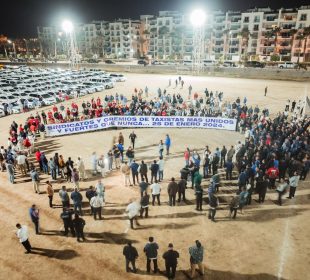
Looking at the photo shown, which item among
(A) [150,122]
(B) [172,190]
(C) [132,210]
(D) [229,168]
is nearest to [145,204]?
(C) [132,210]

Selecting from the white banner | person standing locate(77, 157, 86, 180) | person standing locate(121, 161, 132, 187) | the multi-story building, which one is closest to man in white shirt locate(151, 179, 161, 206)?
person standing locate(121, 161, 132, 187)

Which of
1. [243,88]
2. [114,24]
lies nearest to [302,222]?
[243,88]

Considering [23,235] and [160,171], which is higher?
[160,171]

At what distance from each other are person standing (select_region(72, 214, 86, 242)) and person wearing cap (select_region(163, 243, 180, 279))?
3502 mm

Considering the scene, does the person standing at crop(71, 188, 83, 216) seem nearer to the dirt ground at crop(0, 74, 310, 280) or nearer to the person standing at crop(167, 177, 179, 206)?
the dirt ground at crop(0, 74, 310, 280)

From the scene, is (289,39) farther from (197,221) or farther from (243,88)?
(197,221)

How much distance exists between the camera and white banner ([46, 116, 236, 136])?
23722mm

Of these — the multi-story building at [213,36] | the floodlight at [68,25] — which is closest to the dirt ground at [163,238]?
the floodlight at [68,25]

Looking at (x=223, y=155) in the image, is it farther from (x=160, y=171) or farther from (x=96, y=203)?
(x=96, y=203)

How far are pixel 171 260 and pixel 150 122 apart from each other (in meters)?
16.9

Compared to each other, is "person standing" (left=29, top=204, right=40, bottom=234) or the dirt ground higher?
"person standing" (left=29, top=204, right=40, bottom=234)

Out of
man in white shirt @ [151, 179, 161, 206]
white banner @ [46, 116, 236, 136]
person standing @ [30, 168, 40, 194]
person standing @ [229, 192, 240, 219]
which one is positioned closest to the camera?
person standing @ [229, 192, 240, 219]

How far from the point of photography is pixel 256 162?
14766 mm

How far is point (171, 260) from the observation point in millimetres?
8820
